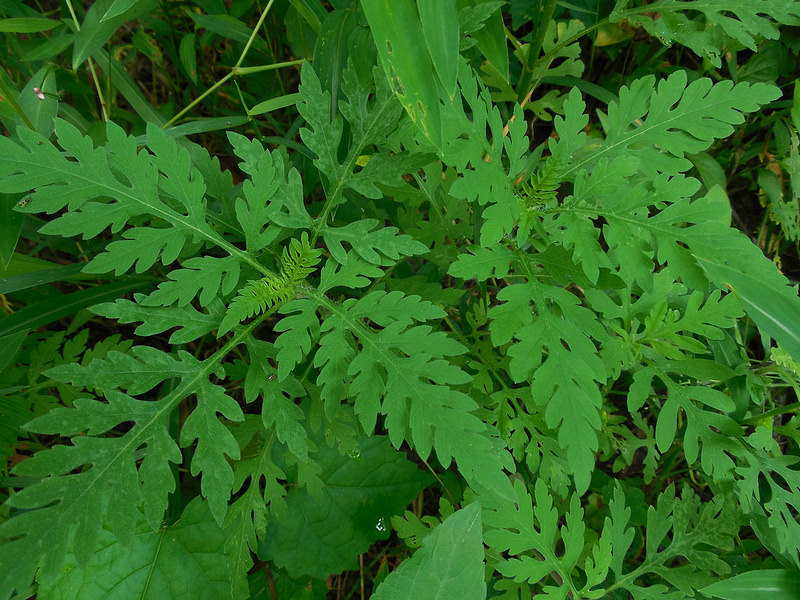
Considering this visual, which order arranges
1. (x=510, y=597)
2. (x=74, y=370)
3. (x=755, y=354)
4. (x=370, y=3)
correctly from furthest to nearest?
(x=755, y=354)
(x=510, y=597)
(x=74, y=370)
(x=370, y=3)

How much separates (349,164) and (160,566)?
137 centimetres

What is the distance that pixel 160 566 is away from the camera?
179 cm

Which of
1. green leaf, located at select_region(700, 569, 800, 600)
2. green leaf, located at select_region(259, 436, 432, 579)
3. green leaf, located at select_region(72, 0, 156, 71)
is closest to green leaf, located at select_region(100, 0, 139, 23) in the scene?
green leaf, located at select_region(72, 0, 156, 71)

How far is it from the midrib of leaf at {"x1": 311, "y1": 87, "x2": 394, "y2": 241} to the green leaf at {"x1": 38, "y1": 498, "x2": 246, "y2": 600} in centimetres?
98

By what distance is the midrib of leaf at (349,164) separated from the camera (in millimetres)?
1554

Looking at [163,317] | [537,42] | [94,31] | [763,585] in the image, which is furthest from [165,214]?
[763,585]

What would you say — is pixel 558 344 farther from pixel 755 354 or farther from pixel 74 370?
pixel 755 354

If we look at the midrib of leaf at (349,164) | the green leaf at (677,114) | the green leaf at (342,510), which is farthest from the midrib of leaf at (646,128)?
the green leaf at (342,510)

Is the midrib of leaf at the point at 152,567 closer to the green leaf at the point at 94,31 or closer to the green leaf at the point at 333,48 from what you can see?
the green leaf at the point at 333,48

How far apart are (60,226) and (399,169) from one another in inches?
34.0

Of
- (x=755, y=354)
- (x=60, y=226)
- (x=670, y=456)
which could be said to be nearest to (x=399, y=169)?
(x=60, y=226)

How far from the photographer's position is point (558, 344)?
4.47 feet

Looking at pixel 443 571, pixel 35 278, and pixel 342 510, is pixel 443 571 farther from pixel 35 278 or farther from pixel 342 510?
pixel 35 278

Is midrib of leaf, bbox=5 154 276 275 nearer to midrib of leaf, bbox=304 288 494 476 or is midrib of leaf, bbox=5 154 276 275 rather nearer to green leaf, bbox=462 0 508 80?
midrib of leaf, bbox=304 288 494 476
